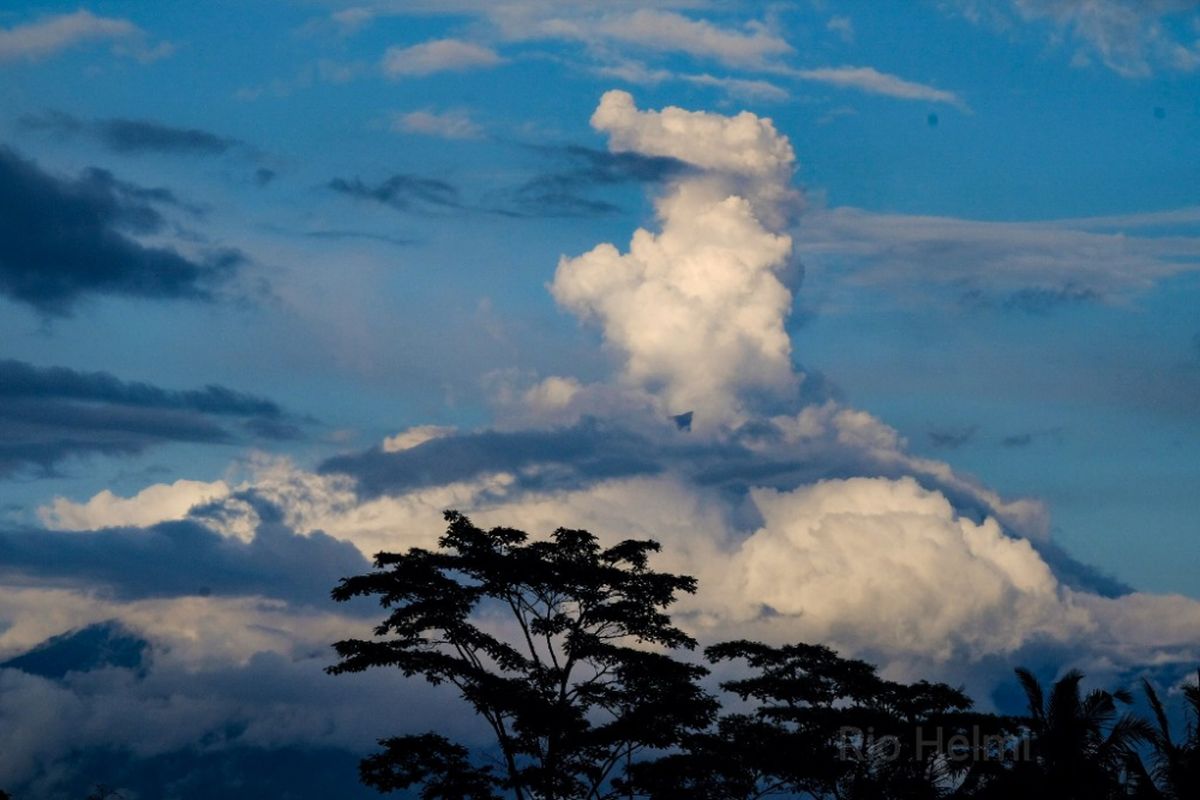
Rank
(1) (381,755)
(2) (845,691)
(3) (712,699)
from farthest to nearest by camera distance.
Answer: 1. (2) (845,691)
2. (3) (712,699)
3. (1) (381,755)

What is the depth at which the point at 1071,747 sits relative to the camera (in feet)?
192

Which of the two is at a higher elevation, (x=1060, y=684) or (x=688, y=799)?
(x=1060, y=684)

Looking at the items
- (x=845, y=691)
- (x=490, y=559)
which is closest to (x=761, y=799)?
(x=845, y=691)

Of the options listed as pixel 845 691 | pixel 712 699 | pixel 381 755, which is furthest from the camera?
pixel 845 691

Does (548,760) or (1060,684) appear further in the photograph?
(1060,684)

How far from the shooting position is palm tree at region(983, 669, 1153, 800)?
54594mm

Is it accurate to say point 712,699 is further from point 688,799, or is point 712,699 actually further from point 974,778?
point 974,778

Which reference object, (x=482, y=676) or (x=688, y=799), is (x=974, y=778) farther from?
(x=482, y=676)

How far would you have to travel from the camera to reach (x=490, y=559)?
58906mm

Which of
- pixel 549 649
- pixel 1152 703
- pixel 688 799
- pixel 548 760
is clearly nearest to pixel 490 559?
pixel 549 649

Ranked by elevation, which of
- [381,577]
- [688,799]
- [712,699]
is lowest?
[688,799]

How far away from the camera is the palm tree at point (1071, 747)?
54.6 m

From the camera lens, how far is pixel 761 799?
2511 inches

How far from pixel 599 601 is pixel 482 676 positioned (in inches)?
217
